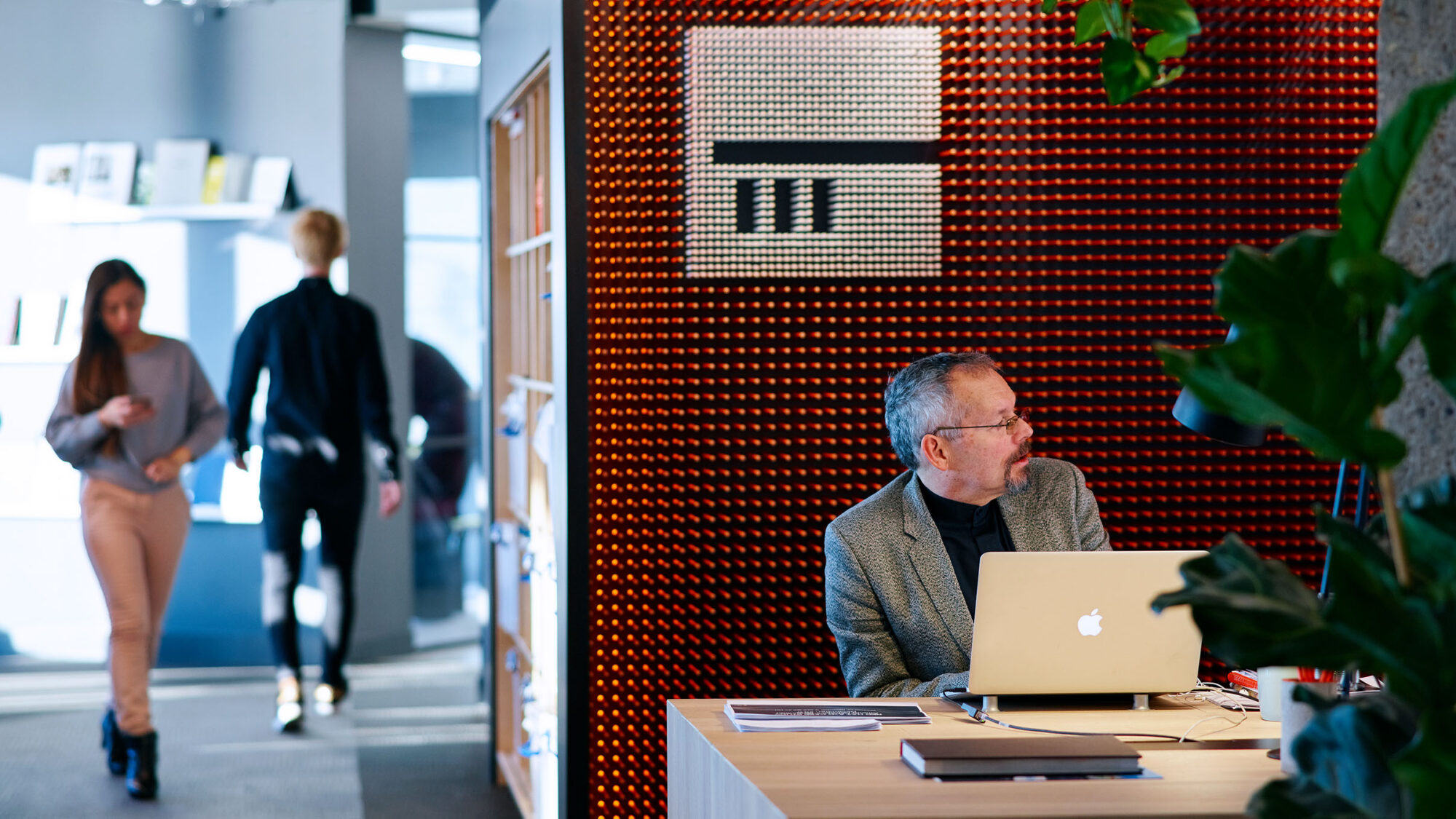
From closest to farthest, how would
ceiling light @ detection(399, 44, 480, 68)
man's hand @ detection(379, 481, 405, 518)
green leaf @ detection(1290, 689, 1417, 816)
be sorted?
1. green leaf @ detection(1290, 689, 1417, 816)
2. man's hand @ detection(379, 481, 405, 518)
3. ceiling light @ detection(399, 44, 480, 68)

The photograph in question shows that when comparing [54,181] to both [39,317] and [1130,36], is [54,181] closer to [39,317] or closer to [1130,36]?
[39,317]

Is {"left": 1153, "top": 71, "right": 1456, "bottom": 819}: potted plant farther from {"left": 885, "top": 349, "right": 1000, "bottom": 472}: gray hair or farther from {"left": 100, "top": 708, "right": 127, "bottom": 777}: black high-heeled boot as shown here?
{"left": 100, "top": 708, "right": 127, "bottom": 777}: black high-heeled boot

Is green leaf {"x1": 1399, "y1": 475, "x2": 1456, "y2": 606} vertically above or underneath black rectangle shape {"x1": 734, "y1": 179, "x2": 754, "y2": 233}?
underneath

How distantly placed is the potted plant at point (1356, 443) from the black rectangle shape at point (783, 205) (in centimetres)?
205

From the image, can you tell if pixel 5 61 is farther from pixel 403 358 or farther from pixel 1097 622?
pixel 1097 622

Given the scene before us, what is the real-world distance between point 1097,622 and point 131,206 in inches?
223

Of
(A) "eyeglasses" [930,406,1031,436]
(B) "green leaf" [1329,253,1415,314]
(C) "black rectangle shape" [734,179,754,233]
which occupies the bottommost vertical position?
(A) "eyeglasses" [930,406,1031,436]

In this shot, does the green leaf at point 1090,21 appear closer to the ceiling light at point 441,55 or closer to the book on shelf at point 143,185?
the ceiling light at point 441,55

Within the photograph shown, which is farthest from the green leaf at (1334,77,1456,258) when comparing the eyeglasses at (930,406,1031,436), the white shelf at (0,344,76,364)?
the white shelf at (0,344,76,364)

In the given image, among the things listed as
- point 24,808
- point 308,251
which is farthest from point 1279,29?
point 24,808

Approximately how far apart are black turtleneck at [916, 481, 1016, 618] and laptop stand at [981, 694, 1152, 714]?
526 mm

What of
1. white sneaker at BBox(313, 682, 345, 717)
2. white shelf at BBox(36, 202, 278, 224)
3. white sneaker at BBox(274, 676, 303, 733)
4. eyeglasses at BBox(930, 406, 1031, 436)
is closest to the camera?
eyeglasses at BBox(930, 406, 1031, 436)

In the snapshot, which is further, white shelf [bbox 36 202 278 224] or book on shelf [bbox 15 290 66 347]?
book on shelf [bbox 15 290 66 347]

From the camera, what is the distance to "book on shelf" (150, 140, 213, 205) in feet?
21.8
